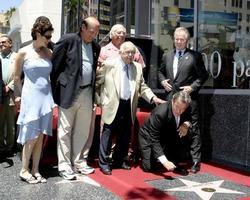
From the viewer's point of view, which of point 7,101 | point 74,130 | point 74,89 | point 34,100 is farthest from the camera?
point 7,101

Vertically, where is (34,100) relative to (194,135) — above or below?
above

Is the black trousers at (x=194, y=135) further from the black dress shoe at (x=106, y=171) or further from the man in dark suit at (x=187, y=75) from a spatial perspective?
the black dress shoe at (x=106, y=171)

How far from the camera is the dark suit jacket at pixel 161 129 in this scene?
5.00 meters

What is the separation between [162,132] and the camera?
5.14m

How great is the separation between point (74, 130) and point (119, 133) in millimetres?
620

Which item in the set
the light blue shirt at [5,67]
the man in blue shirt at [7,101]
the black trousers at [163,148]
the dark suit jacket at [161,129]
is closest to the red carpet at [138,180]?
the black trousers at [163,148]

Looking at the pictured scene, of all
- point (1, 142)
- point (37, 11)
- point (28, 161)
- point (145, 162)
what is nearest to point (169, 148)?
point (145, 162)

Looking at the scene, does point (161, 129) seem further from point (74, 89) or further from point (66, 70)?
point (66, 70)

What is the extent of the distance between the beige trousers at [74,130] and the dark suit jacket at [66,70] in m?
0.12

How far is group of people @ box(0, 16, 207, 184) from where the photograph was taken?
4508mm

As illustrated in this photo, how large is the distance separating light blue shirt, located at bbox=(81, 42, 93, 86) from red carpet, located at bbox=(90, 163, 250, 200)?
3.77 feet

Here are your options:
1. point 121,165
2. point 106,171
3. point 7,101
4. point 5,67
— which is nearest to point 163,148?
point 121,165

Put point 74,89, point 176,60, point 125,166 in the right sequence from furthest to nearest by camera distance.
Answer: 1. point 176,60
2. point 125,166
3. point 74,89

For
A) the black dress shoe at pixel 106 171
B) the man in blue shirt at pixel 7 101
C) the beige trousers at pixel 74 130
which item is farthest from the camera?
the man in blue shirt at pixel 7 101
